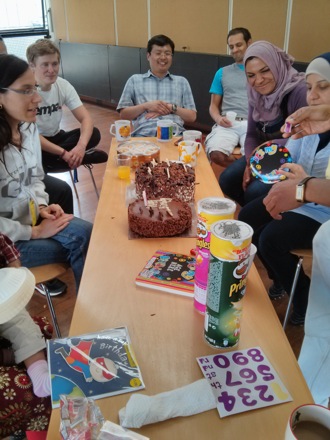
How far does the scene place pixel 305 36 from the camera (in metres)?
3.76

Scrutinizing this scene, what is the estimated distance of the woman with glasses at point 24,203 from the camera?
1.54 m

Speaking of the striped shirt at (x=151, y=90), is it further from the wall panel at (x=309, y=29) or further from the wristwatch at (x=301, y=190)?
the wall panel at (x=309, y=29)

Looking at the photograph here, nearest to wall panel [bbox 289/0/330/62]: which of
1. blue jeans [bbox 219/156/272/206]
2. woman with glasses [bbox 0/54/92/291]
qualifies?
blue jeans [bbox 219/156/272/206]

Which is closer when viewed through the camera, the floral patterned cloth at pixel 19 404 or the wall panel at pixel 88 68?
the floral patterned cloth at pixel 19 404

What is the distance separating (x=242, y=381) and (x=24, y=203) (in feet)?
3.91

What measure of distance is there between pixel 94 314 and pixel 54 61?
214cm

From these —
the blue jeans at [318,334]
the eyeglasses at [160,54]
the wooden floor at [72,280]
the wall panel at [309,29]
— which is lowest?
the wooden floor at [72,280]

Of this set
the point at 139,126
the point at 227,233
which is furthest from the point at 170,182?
the point at 139,126

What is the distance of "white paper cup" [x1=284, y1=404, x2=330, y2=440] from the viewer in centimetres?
55

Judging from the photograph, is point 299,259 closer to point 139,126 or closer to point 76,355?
point 76,355

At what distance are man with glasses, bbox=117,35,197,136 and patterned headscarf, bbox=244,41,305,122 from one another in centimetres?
60

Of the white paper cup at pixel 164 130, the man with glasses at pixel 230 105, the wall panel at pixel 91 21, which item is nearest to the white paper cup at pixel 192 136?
the white paper cup at pixel 164 130

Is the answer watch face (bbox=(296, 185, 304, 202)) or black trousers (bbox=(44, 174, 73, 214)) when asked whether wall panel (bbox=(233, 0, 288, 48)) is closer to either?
black trousers (bbox=(44, 174, 73, 214))

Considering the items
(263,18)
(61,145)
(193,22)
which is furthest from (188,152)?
(193,22)
